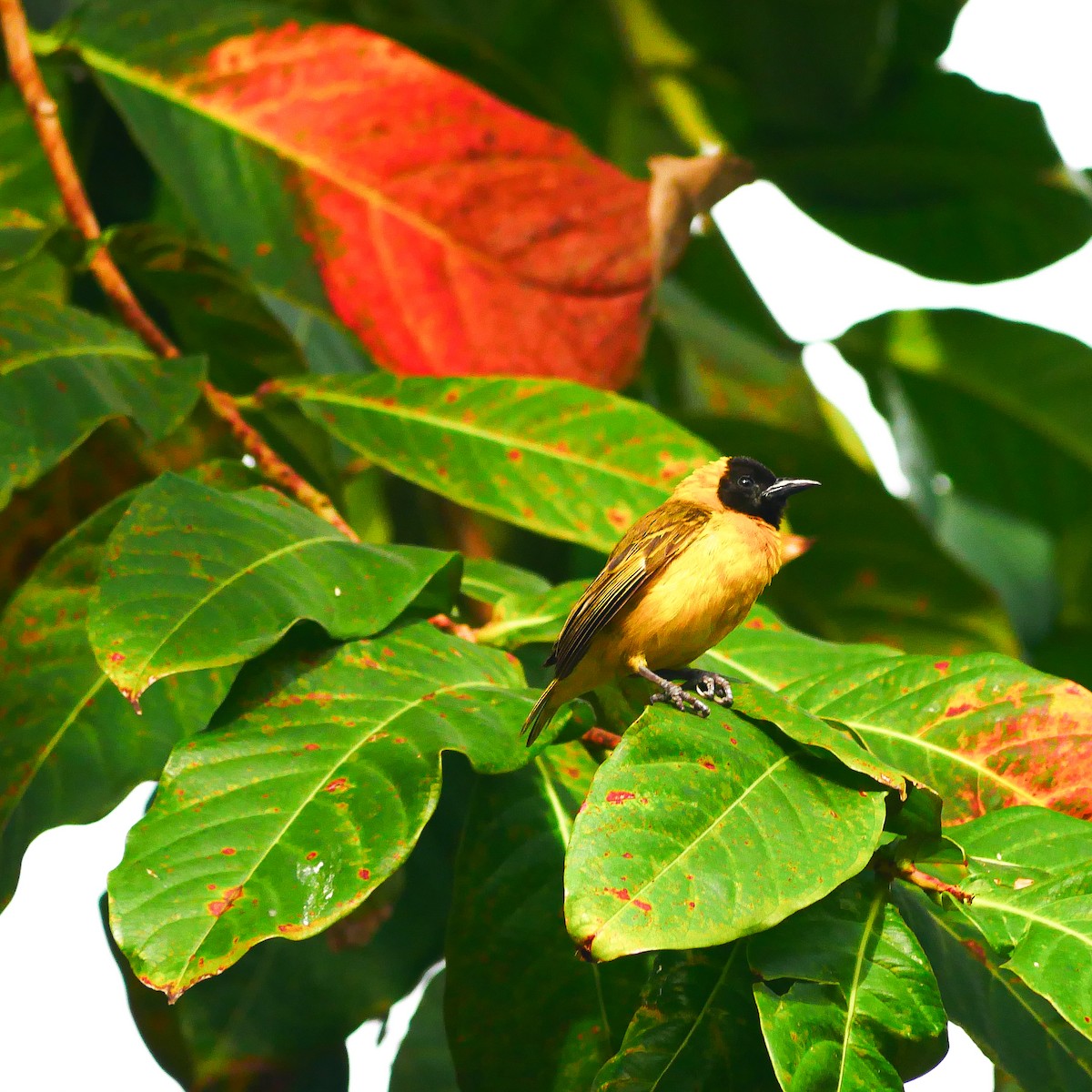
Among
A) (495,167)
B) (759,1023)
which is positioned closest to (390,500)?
(495,167)

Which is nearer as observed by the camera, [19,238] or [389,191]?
[19,238]

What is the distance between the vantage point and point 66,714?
177 centimetres

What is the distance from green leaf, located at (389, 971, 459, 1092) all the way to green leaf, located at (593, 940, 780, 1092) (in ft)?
4.21

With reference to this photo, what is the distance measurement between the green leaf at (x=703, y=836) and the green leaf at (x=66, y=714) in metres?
0.69

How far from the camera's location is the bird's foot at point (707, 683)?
6.04ft

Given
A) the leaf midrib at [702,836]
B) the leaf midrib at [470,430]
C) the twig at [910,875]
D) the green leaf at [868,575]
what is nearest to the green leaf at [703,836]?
the leaf midrib at [702,836]

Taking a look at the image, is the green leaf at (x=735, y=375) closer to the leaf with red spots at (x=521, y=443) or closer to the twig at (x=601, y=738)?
the leaf with red spots at (x=521, y=443)

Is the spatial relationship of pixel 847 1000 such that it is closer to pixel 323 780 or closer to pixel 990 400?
pixel 323 780

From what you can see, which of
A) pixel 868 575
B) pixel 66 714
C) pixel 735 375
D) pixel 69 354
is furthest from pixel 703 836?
pixel 735 375

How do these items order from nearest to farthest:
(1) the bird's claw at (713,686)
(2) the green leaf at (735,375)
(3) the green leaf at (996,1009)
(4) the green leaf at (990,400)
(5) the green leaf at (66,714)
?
(3) the green leaf at (996,1009)
(5) the green leaf at (66,714)
(1) the bird's claw at (713,686)
(2) the green leaf at (735,375)
(4) the green leaf at (990,400)

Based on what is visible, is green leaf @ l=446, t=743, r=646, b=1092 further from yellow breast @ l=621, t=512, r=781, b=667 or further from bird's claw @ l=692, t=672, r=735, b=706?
yellow breast @ l=621, t=512, r=781, b=667

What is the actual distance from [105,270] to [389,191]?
Result: 56cm

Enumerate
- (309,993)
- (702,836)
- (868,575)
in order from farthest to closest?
(868,575), (309,993), (702,836)

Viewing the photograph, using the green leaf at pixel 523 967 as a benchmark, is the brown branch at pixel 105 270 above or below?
above
